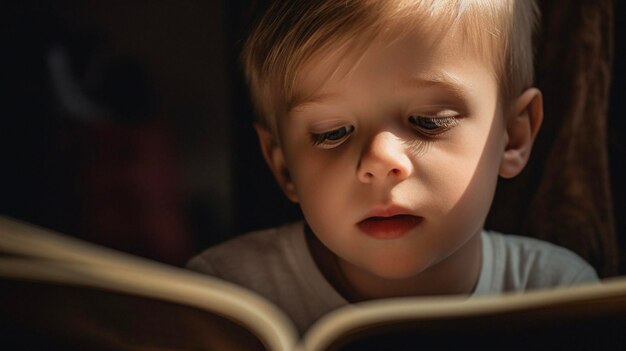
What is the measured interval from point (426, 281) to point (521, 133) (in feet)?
0.69

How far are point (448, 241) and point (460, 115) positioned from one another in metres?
0.14

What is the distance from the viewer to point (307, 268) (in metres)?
0.93

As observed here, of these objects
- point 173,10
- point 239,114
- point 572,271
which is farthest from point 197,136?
point 572,271

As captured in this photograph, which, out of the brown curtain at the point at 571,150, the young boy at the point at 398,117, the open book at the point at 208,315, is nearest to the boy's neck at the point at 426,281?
the young boy at the point at 398,117

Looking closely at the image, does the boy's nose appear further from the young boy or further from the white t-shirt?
the white t-shirt

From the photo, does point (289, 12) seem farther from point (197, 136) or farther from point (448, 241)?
point (197, 136)

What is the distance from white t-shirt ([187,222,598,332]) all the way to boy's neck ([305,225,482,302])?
15 mm

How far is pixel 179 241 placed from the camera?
1.27m

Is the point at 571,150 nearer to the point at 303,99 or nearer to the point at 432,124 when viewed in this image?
the point at 432,124

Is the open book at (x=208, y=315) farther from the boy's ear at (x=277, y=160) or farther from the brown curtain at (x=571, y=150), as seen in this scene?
the brown curtain at (x=571, y=150)

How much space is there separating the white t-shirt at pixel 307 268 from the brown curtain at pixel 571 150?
0.12 feet

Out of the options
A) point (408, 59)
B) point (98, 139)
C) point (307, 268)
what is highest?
point (408, 59)

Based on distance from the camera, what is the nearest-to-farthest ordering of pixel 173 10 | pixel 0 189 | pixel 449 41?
pixel 449 41, pixel 0 189, pixel 173 10

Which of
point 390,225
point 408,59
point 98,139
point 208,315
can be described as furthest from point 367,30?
point 98,139
